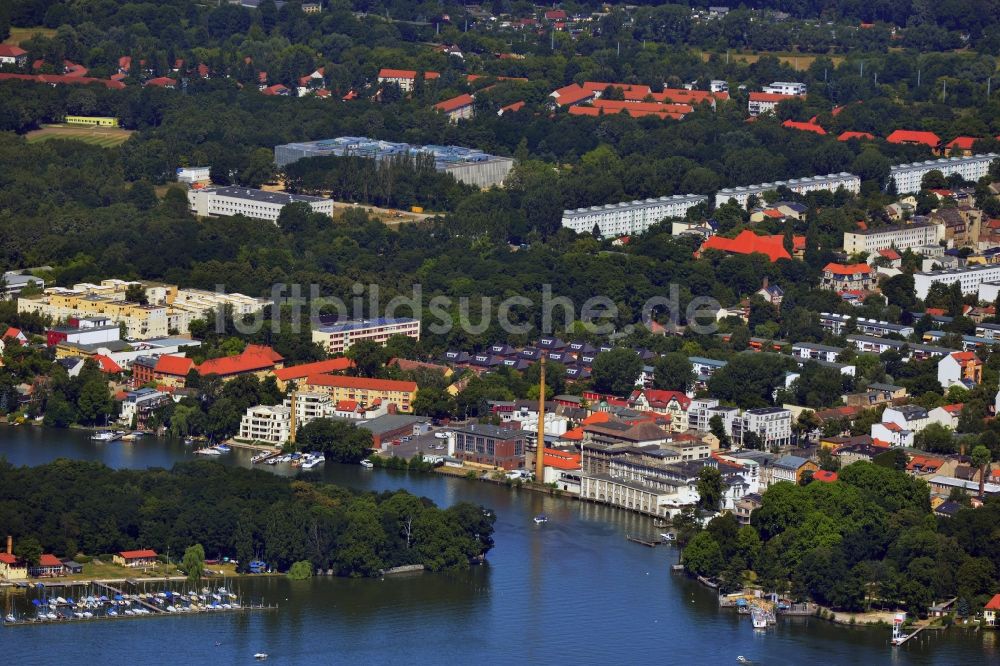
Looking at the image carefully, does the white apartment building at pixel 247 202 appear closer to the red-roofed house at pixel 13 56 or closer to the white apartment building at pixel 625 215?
the white apartment building at pixel 625 215

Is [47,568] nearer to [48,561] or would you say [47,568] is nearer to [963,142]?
[48,561]

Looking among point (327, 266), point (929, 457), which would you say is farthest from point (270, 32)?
point (929, 457)

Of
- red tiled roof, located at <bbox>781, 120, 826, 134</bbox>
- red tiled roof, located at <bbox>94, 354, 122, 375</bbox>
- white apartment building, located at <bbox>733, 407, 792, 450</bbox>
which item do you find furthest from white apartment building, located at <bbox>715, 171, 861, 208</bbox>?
red tiled roof, located at <bbox>94, 354, 122, 375</bbox>

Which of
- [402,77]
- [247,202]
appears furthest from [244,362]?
[402,77]

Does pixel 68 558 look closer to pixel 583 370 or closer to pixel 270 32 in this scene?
pixel 583 370

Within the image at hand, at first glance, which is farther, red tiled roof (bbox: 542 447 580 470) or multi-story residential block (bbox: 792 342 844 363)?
multi-story residential block (bbox: 792 342 844 363)

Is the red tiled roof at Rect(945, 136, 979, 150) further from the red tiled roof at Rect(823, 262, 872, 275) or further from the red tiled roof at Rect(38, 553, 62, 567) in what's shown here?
the red tiled roof at Rect(38, 553, 62, 567)
